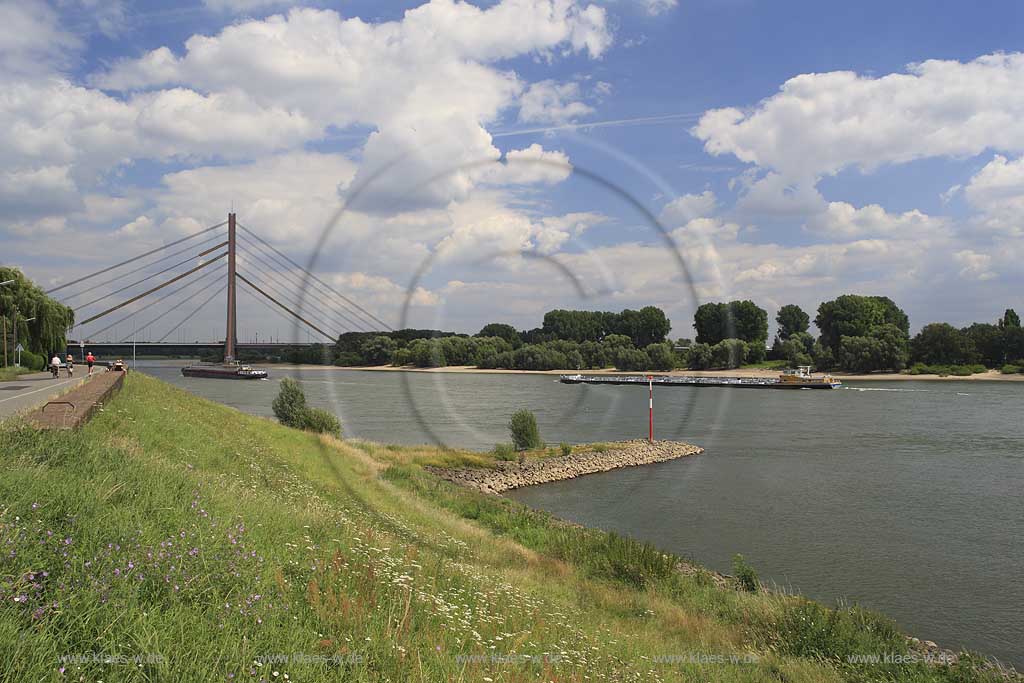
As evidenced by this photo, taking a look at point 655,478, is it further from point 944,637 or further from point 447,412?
point 447,412

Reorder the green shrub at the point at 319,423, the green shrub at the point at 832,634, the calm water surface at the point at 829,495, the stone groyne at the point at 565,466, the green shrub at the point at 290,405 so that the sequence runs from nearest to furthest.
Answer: the green shrub at the point at 832,634 < the calm water surface at the point at 829,495 < the stone groyne at the point at 565,466 < the green shrub at the point at 319,423 < the green shrub at the point at 290,405

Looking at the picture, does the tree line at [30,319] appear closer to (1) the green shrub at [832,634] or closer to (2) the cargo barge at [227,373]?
(1) the green shrub at [832,634]

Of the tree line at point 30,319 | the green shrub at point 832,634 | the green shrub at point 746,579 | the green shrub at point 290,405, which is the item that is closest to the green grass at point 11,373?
the tree line at point 30,319

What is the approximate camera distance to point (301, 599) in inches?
212

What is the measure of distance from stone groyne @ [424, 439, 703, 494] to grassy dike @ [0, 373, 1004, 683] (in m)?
13.8

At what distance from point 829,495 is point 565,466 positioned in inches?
409

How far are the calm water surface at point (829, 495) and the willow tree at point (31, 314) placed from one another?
13113 mm

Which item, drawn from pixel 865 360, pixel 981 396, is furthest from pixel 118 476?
pixel 865 360

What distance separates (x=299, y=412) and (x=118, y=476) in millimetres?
25582

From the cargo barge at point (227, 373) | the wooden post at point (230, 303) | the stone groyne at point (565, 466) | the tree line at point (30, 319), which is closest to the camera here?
the stone groyne at point (565, 466)

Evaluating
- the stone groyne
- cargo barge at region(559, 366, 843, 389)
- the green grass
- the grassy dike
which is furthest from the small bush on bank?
cargo barge at region(559, 366, 843, 389)

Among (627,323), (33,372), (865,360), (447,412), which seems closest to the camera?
(627,323)

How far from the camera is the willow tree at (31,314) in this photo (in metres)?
41.4

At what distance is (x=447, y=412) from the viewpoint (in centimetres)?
5650
